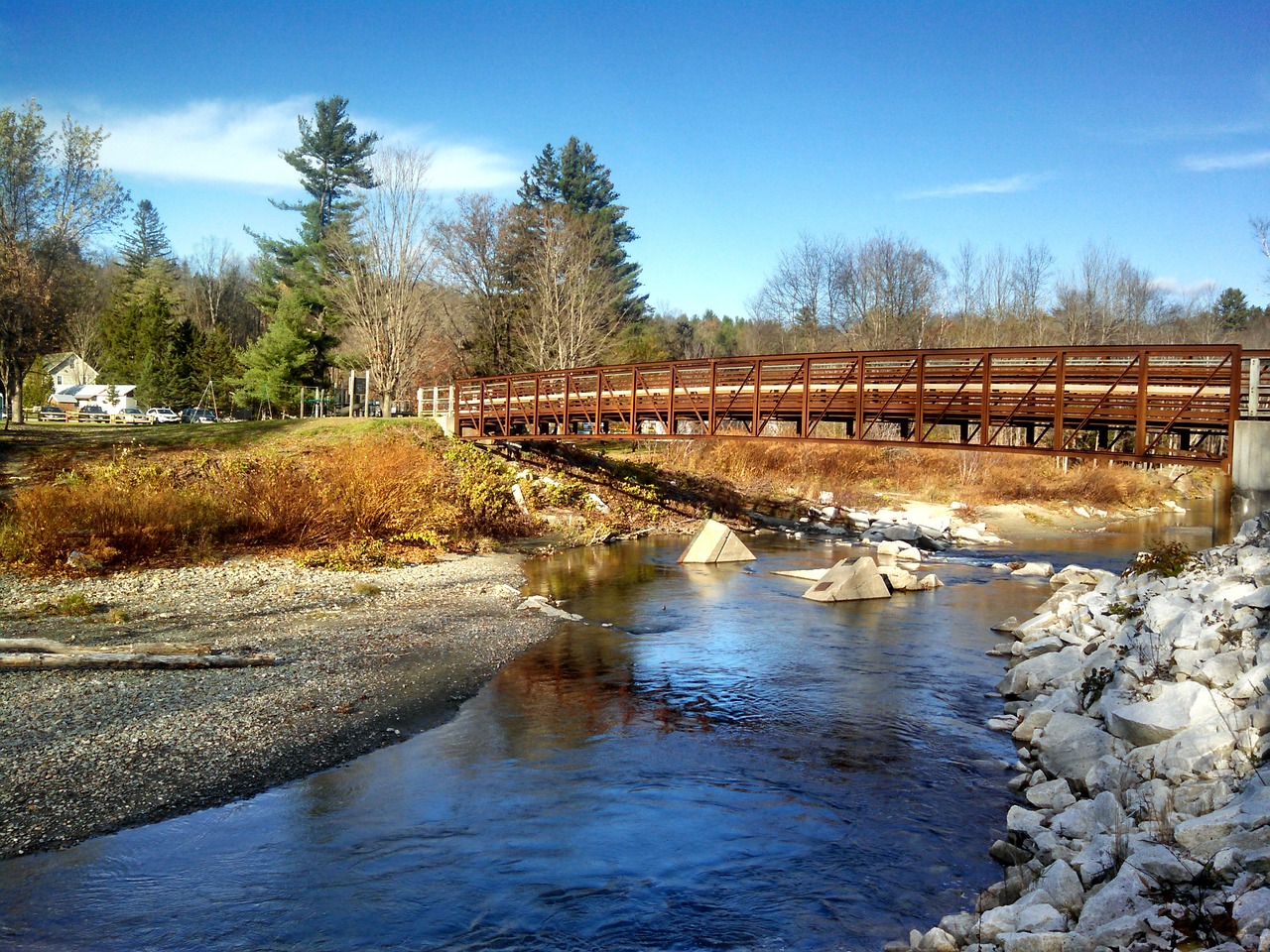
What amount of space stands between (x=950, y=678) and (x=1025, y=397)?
883 centimetres

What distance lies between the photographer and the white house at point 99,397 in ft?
205

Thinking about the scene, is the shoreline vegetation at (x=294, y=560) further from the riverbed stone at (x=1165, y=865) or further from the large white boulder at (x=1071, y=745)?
the riverbed stone at (x=1165, y=865)

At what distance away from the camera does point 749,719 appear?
42.5 feet

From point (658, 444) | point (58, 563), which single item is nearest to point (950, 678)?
point (58, 563)

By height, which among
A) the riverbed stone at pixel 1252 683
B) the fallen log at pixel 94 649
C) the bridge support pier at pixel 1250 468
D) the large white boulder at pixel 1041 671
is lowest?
the large white boulder at pixel 1041 671

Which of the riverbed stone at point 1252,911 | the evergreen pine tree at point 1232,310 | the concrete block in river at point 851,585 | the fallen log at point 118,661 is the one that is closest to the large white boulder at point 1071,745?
the riverbed stone at point 1252,911

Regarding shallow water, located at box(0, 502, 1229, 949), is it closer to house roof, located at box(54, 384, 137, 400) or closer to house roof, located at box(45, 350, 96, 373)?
house roof, located at box(54, 384, 137, 400)

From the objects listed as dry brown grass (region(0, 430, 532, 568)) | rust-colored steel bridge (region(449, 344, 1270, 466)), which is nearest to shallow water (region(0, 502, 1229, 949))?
rust-colored steel bridge (region(449, 344, 1270, 466))

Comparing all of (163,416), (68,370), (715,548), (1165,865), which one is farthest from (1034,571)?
(68,370)

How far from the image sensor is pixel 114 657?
42.7 feet

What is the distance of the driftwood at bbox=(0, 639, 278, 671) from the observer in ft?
41.5

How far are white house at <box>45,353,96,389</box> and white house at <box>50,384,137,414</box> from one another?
15.5ft

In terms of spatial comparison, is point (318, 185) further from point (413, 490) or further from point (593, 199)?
point (413, 490)

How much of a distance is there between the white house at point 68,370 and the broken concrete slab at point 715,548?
239ft
